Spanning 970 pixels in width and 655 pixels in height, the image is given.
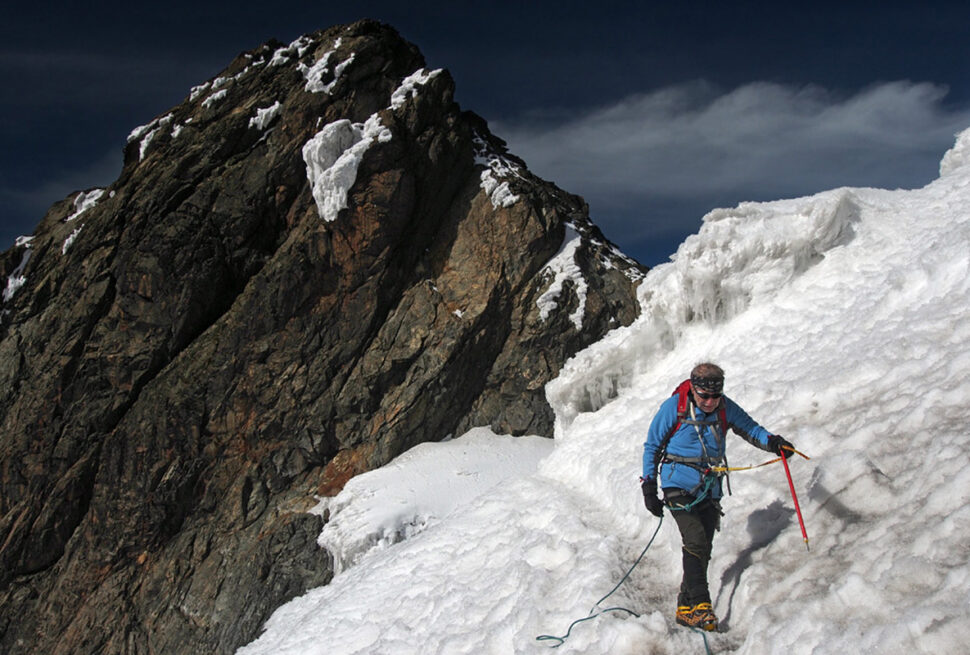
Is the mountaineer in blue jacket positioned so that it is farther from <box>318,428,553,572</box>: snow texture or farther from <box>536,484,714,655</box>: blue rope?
→ <box>318,428,553,572</box>: snow texture

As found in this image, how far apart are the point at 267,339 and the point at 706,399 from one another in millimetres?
17459

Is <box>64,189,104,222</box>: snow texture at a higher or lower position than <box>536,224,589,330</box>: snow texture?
higher

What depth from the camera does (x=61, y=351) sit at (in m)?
20.2

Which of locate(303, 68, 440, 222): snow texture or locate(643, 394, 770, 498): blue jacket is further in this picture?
locate(303, 68, 440, 222): snow texture

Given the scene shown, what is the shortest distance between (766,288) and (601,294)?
1050cm

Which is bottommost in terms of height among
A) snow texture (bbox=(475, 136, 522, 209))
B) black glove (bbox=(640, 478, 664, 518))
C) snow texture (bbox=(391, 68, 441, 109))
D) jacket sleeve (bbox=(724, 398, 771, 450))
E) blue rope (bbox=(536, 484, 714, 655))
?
blue rope (bbox=(536, 484, 714, 655))

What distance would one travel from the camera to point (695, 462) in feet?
13.7

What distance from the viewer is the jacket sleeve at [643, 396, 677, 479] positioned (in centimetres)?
428

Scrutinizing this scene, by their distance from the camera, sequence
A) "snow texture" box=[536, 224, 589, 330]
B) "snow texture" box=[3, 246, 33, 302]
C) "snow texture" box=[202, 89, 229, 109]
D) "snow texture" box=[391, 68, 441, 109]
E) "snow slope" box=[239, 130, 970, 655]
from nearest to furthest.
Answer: "snow slope" box=[239, 130, 970, 655] < "snow texture" box=[536, 224, 589, 330] < "snow texture" box=[391, 68, 441, 109] < "snow texture" box=[202, 89, 229, 109] < "snow texture" box=[3, 246, 33, 302]

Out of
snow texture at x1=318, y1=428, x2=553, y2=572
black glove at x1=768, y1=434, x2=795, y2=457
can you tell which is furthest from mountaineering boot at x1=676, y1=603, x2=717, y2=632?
snow texture at x1=318, y1=428, x2=553, y2=572

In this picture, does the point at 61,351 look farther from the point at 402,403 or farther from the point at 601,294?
the point at 601,294

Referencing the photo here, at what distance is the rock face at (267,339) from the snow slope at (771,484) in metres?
6.91

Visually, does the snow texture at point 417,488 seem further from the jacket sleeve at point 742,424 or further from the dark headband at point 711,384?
the dark headband at point 711,384

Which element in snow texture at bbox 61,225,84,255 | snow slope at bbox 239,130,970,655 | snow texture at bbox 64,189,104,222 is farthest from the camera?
snow texture at bbox 64,189,104,222
